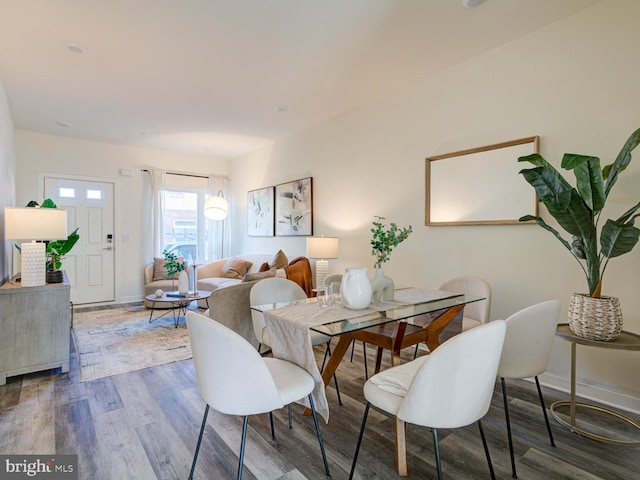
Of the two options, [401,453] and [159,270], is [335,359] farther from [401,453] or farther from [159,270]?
[159,270]

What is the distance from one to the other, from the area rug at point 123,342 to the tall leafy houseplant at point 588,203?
3356mm

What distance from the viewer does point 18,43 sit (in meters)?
2.76

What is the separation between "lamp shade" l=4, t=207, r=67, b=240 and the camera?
277 cm

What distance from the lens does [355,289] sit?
193 cm

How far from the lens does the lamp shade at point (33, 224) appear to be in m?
2.77

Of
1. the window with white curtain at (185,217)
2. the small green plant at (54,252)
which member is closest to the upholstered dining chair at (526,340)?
the small green plant at (54,252)

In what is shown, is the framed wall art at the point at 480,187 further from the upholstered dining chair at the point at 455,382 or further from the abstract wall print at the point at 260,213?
the abstract wall print at the point at 260,213

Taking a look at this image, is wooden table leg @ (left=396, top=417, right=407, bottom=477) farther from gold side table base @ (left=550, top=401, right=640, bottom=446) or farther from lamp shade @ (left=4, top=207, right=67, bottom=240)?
lamp shade @ (left=4, top=207, right=67, bottom=240)

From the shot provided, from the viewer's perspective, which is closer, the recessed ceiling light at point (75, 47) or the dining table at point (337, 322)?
the dining table at point (337, 322)

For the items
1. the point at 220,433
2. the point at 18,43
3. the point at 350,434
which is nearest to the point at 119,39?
the point at 18,43

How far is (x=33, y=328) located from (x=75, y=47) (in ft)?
7.89

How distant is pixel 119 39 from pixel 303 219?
3058 mm

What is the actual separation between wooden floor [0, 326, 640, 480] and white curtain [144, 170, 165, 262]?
3651 mm

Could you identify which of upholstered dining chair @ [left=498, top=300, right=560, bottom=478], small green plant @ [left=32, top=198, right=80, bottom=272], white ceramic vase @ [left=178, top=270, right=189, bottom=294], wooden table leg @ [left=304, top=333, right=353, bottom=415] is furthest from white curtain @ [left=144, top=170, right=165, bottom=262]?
upholstered dining chair @ [left=498, top=300, right=560, bottom=478]
